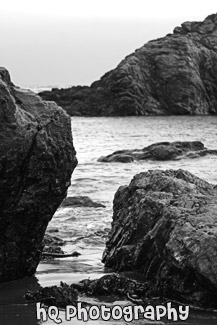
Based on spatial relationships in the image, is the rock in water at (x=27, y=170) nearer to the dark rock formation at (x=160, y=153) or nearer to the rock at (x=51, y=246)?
the rock at (x=51, y=246)

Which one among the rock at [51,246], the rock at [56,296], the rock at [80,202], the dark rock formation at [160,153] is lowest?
the dark rock formation at [160,153]

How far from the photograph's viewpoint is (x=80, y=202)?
56.7 ft

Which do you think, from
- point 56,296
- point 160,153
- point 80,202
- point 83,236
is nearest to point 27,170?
point 56,296

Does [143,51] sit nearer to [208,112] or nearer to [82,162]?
[208,112]

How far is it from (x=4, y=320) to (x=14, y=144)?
2.12 meters

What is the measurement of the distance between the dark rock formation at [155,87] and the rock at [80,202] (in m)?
84.6

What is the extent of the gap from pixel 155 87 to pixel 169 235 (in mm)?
99964

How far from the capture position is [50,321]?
752 centimetres

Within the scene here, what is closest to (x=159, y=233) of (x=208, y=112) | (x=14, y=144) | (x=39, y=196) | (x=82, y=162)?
(x=39, y=196)

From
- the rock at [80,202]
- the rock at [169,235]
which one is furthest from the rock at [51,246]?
the rock at [80,202]

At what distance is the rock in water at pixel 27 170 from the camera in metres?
8.70

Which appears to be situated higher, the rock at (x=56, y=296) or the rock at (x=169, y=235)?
the rock at (x=169, y=235)

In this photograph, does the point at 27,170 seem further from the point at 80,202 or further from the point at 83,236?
the point at 80,202

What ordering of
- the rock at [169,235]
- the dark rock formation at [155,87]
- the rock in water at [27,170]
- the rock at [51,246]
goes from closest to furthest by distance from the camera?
the rock at [169,235]
the rock in water at [27,170]
the rock at [51,246]
the dark rock formation at [155,87]
